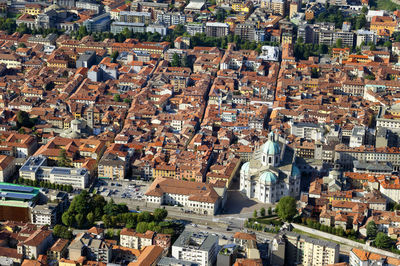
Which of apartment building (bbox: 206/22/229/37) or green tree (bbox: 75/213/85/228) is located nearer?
green tree (bbox: 75/213/85/228)

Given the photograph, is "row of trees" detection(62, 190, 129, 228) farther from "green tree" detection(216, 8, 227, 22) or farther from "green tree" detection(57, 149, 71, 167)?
"green tree" detection(216, 8, 227, 22)

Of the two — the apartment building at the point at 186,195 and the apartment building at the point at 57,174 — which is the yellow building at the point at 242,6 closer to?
the apartment building at the point at 57,174

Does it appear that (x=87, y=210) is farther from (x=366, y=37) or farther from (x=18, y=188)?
(x=366, y=37)

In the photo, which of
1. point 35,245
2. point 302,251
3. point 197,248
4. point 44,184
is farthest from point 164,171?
point 302,251

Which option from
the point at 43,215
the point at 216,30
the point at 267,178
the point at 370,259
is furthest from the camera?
the point at 216,30

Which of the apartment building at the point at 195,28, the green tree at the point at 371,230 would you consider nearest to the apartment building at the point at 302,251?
the green tree at the point at 371,230

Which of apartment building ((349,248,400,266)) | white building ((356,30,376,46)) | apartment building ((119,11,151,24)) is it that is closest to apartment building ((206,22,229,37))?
apartment building ((119,11,151,24))
